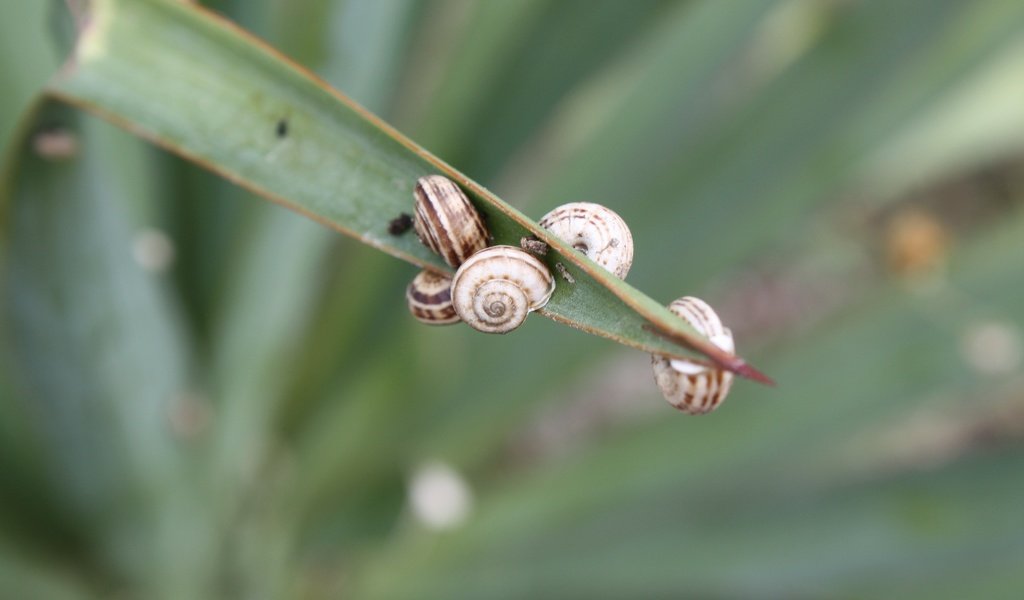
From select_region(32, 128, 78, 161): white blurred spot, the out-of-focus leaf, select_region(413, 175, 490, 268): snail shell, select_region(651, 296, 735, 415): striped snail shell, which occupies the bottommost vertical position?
select_region(651, 296, 735, 415): striped snail shell

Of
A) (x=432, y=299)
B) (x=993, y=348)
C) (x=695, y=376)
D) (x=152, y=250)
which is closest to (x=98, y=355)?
(x=152, y=250)

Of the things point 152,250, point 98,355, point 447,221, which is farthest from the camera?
point 152,250

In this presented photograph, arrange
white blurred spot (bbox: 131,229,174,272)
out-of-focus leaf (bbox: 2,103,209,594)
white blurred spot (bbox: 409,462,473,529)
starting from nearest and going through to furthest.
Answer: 1. out-of-focus leaf (bbox: 2,103,209,594)
2. white blurred spot (bbox: 131,229,174,272)
3. white blurred spot (bbox: 409,462,473,529)

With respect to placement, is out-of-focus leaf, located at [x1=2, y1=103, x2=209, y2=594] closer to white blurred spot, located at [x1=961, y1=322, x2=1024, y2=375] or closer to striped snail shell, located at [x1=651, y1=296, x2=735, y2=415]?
striped snail shell, located at [x1=651, y1=296, x2=735, y2=415]

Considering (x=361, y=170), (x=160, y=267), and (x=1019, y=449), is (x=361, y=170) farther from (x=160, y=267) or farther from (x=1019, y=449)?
(x=1019, y=449)

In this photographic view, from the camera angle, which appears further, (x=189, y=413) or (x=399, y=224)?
(x=189, y=413)

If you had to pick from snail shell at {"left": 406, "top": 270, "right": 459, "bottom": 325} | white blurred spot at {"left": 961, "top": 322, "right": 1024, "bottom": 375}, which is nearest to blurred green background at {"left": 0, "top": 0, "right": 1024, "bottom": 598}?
white blurred spot at {"left": 961, "top": 322, "right": 1024, "bottom": 375}

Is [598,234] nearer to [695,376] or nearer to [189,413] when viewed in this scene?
[695,376]
